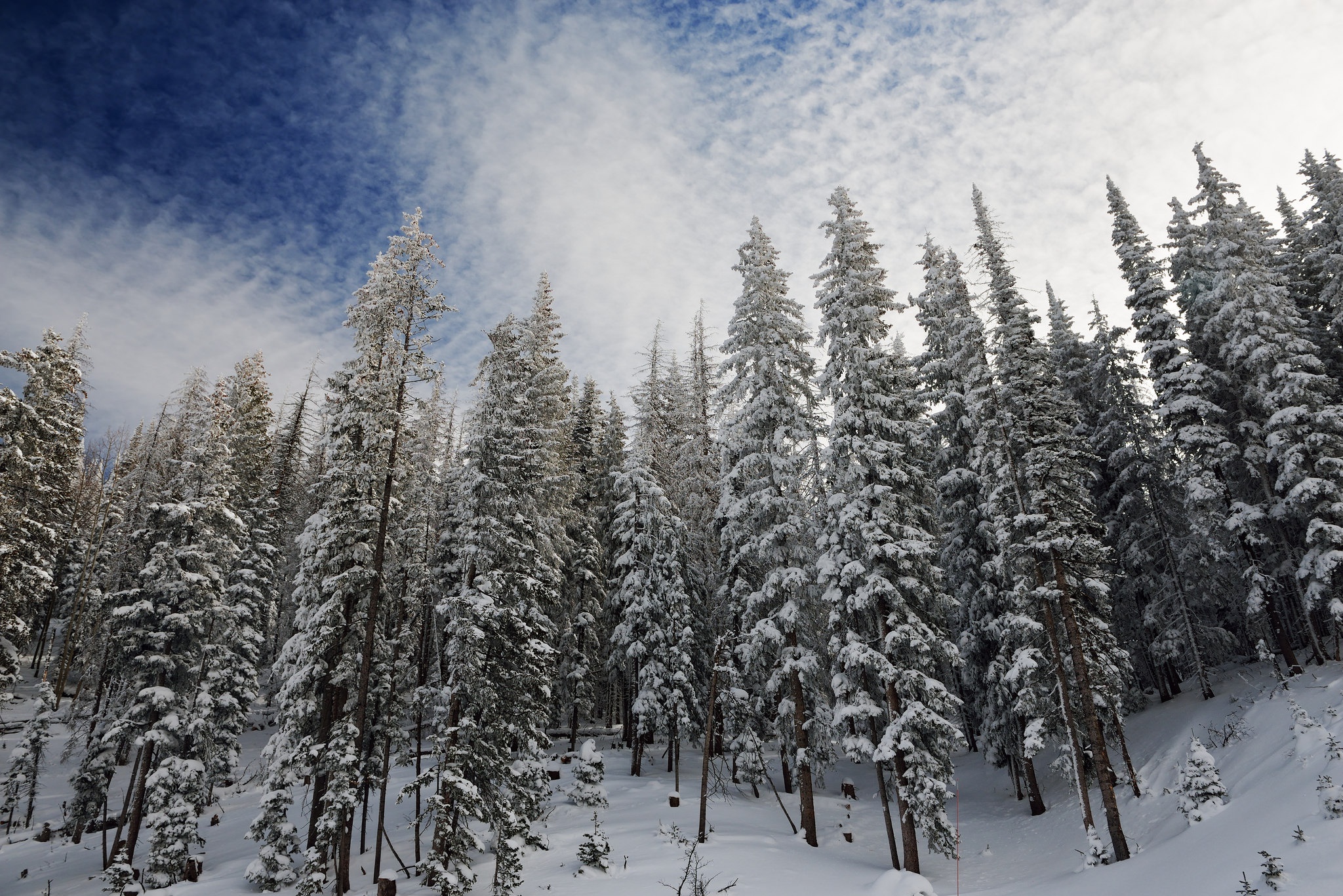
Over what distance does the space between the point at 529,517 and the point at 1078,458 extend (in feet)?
77.9

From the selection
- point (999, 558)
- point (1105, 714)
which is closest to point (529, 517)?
point (999, 558)

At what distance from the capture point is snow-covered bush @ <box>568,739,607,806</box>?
2300 cm

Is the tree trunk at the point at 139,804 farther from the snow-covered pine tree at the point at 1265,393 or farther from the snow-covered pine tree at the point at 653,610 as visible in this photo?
the snow-covered pine tree at the point at 1265,393

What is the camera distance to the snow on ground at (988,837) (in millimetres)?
12336

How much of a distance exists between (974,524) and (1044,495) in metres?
7.15

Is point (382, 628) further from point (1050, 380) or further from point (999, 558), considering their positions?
point (1050, 380)

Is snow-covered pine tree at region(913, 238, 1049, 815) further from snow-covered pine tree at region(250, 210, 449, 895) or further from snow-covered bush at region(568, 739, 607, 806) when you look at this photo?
snow-covered pine tree at region(250, 210, 449, 895)

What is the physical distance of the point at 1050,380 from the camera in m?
21.6

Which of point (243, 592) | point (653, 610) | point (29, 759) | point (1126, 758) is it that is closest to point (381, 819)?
point (653, 610)

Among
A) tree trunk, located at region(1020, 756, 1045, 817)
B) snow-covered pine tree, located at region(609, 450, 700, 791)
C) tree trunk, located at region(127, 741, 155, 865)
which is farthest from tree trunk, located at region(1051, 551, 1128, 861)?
tree trunk, located at region(127, 741, 155, 865)

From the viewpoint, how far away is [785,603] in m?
20.9

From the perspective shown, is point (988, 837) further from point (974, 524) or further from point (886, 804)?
point (974, 524)

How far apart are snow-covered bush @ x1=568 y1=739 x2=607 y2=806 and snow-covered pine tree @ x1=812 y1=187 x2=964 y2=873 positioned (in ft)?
30.9

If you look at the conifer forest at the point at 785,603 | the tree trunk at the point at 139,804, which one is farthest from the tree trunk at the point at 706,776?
the tree trunk at the point at 139,804
